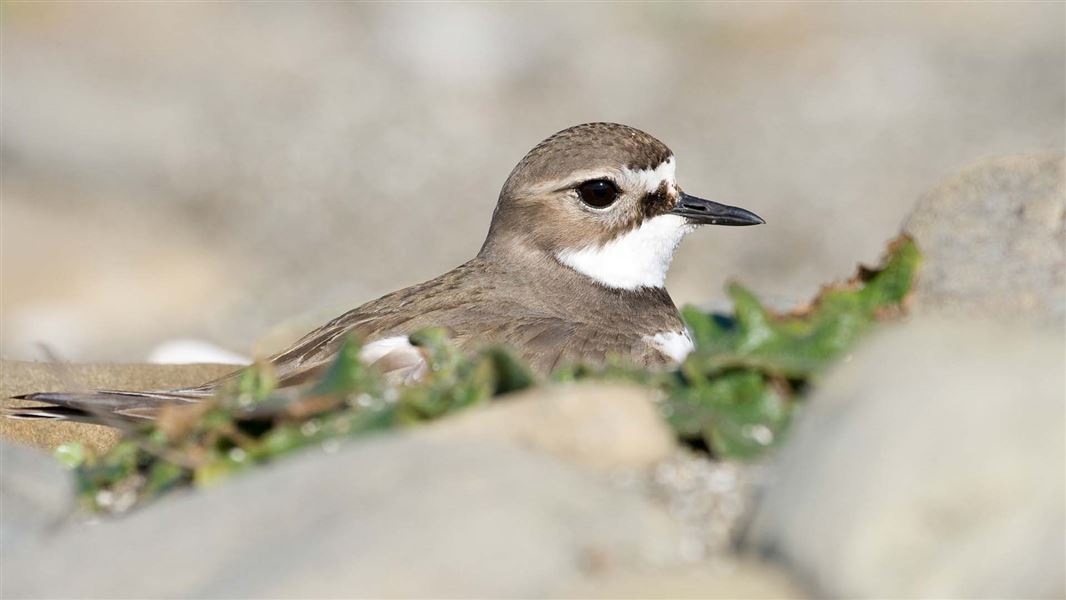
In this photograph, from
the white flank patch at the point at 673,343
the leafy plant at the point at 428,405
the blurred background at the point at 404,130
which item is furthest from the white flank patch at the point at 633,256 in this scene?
the blurred background at the point at 404,130

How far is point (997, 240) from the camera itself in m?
4.51

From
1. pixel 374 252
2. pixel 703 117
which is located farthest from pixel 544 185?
pixel 703 117

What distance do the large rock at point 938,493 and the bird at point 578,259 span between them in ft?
9.06

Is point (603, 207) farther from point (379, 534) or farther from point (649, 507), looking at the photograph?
point (379, 534)

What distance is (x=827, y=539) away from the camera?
10.5 ft

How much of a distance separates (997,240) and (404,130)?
1232 cm

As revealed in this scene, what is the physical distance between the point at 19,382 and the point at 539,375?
7.15 feet

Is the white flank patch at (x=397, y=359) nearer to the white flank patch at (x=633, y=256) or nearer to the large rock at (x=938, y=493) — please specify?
the white flank patch at (x=633, y=256)

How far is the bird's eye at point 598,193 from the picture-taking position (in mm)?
6766

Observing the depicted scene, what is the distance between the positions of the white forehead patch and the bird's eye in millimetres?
55

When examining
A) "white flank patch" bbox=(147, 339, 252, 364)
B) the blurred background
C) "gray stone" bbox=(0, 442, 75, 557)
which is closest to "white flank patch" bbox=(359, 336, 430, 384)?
"gray stone" bbox=(0, 442, 75, 557)

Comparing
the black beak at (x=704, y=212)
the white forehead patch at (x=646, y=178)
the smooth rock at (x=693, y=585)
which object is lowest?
the smooth rock at (x=693, y=585)

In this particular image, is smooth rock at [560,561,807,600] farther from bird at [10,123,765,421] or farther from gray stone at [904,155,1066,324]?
Answer: bird at [10,123,765,421]

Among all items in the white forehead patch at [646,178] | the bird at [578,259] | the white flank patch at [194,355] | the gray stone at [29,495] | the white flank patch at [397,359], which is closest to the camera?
the gray stone at [29,495]
